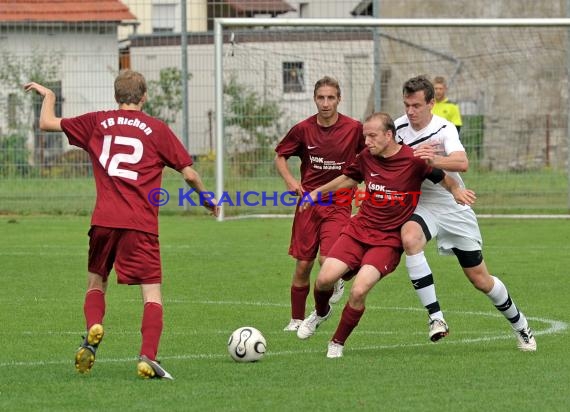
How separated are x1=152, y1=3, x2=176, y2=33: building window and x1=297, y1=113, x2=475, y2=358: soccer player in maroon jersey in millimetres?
12575

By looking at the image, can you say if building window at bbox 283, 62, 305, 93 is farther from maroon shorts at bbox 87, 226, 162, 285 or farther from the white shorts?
maroon shorts at bbox 87, 226, 162, 285

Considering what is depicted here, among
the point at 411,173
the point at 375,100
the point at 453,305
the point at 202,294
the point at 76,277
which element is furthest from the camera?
the point at 375,100

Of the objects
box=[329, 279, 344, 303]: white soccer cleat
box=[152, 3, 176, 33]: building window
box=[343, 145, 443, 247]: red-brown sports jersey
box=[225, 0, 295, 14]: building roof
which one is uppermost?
box=[225, 0, 295, 14]: building roof

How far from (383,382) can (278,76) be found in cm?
1303

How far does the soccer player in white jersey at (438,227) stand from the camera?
848cm

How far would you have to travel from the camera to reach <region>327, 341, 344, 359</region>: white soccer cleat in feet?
27.0

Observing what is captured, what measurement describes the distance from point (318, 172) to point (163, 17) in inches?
461

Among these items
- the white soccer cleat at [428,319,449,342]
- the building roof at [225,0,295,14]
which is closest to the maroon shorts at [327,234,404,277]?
the white soccer cleat at [428,319,449,342]

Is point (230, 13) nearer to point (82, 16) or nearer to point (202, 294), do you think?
point (82, 16)

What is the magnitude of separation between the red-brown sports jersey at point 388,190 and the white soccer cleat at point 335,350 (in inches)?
28.7

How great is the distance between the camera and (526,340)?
853 cm

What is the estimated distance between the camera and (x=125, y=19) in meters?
21.2

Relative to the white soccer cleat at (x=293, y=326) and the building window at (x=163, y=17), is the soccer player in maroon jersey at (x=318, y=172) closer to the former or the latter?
the white soccer cleat at (x=293, y=326)

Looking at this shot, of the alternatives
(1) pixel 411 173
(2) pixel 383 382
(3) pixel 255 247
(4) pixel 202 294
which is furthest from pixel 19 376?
(3) pixel 255 247
